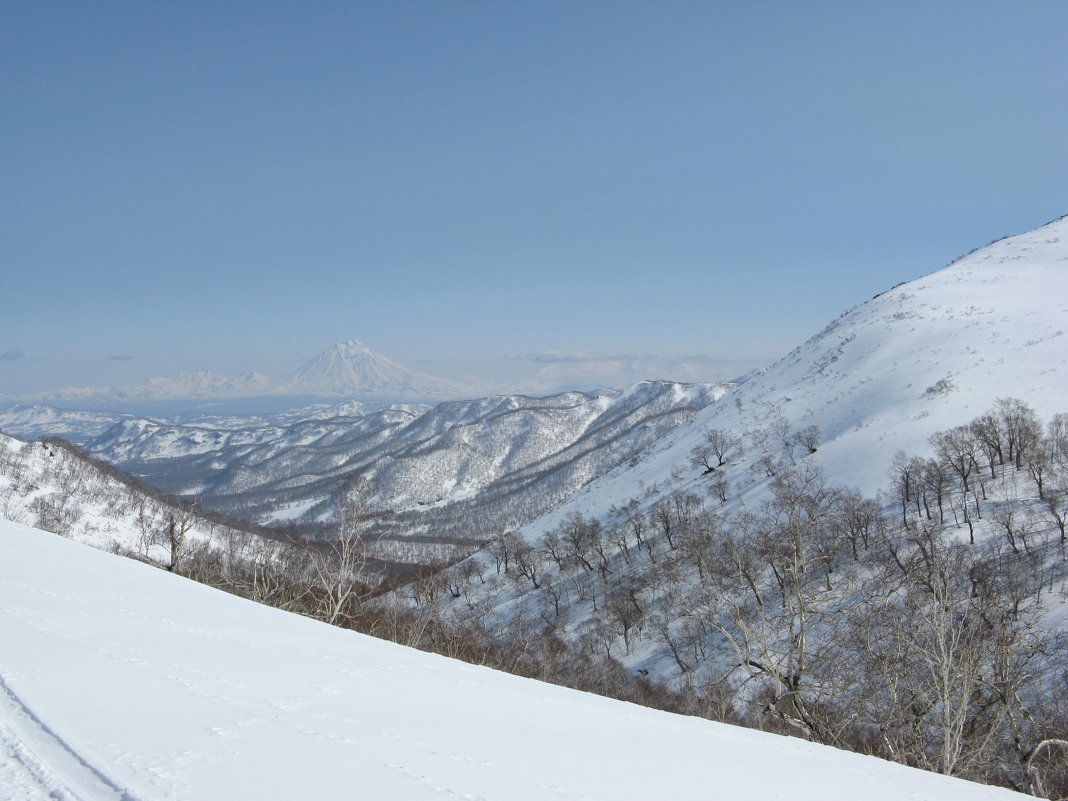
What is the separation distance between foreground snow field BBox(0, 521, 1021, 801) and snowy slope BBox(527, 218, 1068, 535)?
213 ft

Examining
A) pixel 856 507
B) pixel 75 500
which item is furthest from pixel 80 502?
pixel 856 507

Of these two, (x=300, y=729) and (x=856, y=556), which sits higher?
(x=300, y=729)

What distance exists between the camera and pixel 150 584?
37.1 feet

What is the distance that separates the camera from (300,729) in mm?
4574

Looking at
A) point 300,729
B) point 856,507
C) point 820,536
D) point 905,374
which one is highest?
point 905,374

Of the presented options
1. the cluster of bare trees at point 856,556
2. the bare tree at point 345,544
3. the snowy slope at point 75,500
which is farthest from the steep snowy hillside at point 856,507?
the snowy slope at point 75,500

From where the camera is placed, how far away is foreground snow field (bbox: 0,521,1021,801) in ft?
11.6

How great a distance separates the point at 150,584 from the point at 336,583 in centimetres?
1060

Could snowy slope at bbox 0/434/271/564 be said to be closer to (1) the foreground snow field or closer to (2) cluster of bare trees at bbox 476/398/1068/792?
(2) cluster of bare trees at bbox 476/398/1068/792

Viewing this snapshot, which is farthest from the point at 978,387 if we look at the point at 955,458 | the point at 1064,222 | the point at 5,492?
the point at 5,492

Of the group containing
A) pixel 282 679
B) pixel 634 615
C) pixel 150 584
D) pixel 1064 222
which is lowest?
pixel 634 615

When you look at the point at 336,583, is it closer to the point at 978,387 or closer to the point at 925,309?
the point at 978,387

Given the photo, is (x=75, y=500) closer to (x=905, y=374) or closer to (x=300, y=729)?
(x=300, y=729)

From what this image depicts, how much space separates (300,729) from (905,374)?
96.6 meters
